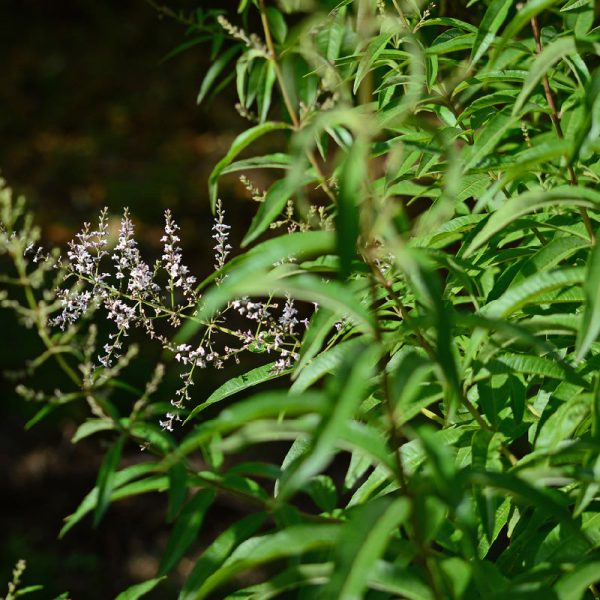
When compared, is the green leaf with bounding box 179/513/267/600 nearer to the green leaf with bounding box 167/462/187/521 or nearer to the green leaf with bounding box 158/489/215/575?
the green leaf with bounding box 158/489/215/575

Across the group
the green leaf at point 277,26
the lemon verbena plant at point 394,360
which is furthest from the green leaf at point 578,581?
the green leaf at point 277,26

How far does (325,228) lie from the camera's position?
6.41 ft

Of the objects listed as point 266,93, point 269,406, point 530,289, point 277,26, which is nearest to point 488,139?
point 530,289

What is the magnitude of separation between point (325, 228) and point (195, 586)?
31.2 inches

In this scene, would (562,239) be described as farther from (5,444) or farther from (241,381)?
(5,444)

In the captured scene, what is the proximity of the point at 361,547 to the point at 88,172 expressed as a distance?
8.06 meters

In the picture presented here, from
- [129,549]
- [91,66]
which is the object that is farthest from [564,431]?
[91,66]

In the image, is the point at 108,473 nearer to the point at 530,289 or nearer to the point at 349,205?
the point at 349,205

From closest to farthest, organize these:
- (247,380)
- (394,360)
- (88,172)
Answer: (394,360) < (247,380) < (88,172)

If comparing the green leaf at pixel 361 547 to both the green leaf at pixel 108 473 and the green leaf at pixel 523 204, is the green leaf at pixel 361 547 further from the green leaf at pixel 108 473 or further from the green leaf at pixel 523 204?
the green leaf at pixel 523 204

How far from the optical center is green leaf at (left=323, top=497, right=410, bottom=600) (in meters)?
1.07

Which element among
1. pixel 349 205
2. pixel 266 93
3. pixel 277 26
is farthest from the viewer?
pixel 277 26

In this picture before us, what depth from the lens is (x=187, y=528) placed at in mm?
1488

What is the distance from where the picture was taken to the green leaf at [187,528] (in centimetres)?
146
